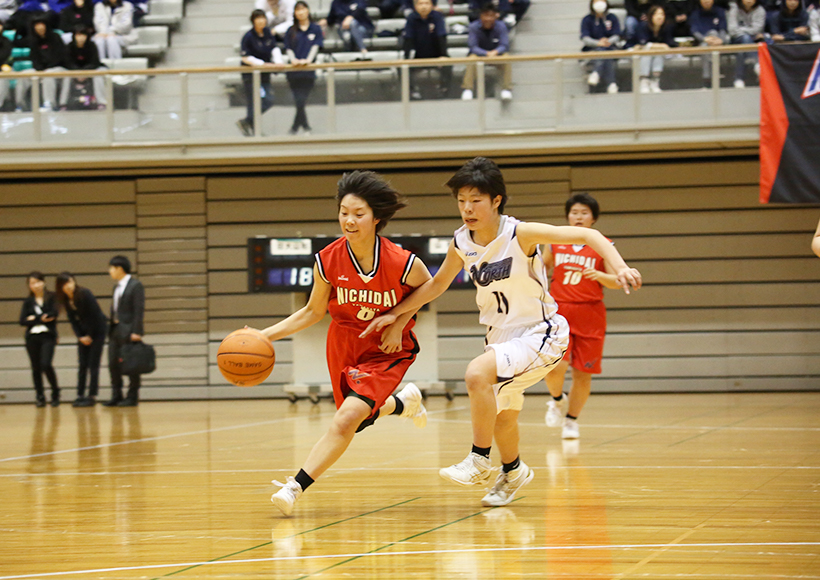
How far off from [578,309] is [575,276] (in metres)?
0.25

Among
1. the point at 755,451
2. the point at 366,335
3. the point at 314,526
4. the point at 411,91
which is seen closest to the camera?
the point at 314,526

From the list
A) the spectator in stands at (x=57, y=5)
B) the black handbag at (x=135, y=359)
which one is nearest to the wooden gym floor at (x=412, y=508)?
the black handbag at (x=135, y=359)

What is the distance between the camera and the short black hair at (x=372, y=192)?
12.8ft

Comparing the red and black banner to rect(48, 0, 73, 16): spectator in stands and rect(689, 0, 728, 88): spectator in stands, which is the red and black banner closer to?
rect(689, 0, 728, 88): spectator in stands

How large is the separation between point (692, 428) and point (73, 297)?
7433 mm

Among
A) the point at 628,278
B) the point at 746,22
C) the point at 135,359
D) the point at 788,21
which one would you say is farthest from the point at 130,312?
the point at 788,21

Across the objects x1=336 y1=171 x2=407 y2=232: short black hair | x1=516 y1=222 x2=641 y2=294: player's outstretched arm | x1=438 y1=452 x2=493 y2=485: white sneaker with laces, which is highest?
x1=336 y1=171 x2=407 y2=232: short black hair

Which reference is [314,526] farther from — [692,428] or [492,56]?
[492,56]

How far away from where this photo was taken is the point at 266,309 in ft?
39.0

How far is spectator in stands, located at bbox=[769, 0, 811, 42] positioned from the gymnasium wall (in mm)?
1595

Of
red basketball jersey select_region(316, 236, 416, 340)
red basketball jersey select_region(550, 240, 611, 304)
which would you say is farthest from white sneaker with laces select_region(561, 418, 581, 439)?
red basketball jersey select_region(316, 236, 416, 340)

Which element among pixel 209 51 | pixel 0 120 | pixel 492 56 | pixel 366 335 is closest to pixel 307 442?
pixel 366 335

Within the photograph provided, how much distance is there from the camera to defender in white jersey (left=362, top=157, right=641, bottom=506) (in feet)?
12.2

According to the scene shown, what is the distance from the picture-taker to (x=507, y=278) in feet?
12.6
